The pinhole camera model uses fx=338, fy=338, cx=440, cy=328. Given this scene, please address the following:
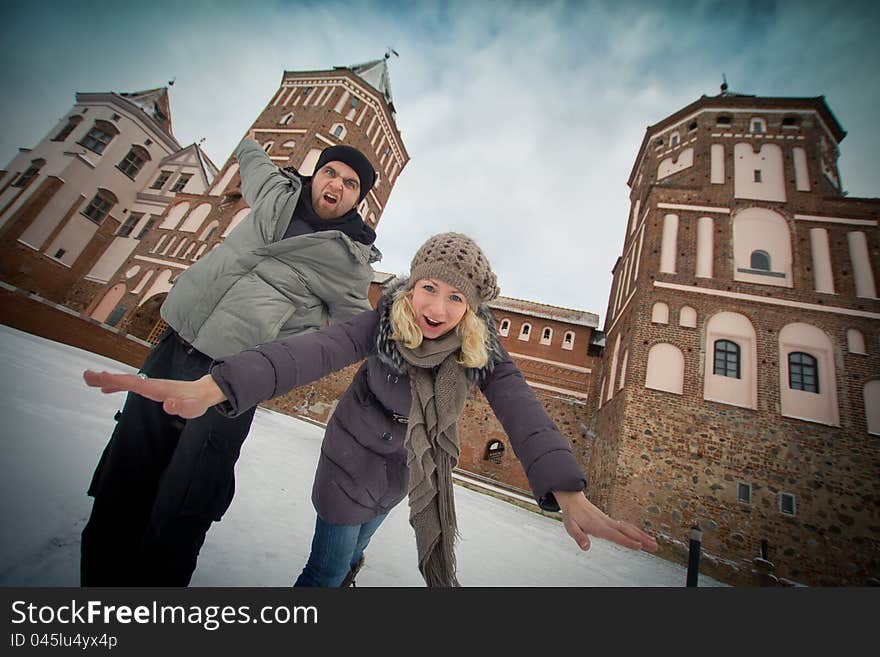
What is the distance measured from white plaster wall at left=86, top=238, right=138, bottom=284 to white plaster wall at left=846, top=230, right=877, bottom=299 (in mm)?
28077

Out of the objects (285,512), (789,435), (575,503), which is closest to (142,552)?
(285,512)

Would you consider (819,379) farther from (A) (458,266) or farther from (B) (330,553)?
(B) (330,553)

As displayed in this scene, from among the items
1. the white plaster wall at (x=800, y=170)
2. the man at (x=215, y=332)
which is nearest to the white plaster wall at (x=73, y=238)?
the man at (x=215, y=332)

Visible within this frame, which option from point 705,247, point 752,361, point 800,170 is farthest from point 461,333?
point 800,170

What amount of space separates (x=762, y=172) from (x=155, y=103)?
2997 cm

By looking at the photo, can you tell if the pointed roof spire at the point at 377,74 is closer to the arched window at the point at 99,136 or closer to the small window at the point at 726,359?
the arched window at the point at 99,136

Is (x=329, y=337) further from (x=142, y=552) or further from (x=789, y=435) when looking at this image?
(x=789, y=435)

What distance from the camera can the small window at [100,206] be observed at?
16938 millimetres

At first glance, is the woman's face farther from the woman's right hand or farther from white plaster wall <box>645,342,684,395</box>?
white plaster wall <box>645,342,684,395</box>

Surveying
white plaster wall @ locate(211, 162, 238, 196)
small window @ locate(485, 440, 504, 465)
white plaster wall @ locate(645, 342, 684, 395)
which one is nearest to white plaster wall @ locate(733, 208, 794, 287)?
white plaster wall @ locate(645, 342, 684, 395)

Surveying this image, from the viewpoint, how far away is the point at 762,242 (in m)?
9.96

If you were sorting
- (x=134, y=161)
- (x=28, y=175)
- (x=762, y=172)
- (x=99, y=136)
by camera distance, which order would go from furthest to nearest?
(x=134, y=161) < (x=99, y=136) < (x=28, y=175) < (x=762, y=172)

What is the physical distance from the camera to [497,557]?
3.06 meters

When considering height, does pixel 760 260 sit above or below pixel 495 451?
above
